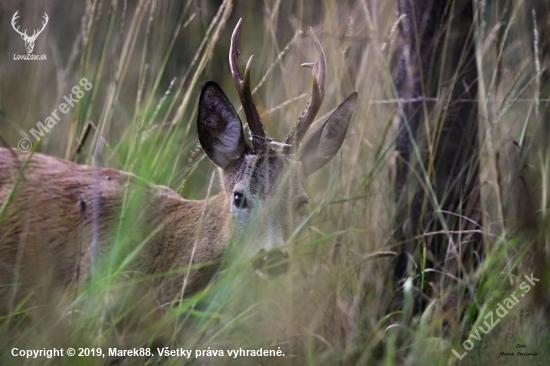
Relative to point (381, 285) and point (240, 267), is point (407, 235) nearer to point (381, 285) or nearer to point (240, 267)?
point (381, 285)

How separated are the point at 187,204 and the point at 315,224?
0.78 metres

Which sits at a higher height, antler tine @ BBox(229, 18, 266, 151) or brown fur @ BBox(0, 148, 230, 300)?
antler tine @ BBox(229, 18, 266, 151)

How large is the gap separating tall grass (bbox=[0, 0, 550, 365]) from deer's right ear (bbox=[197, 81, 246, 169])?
0.18m

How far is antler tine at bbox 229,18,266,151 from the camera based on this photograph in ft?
12.6

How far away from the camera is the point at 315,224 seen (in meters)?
4.36

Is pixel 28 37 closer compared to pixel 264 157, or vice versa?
pixel 264 157

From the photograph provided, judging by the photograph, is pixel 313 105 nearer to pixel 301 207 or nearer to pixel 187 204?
pixel 301 207

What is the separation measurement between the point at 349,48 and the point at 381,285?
1.84 m

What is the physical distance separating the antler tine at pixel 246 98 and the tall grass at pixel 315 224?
0.41 metres
